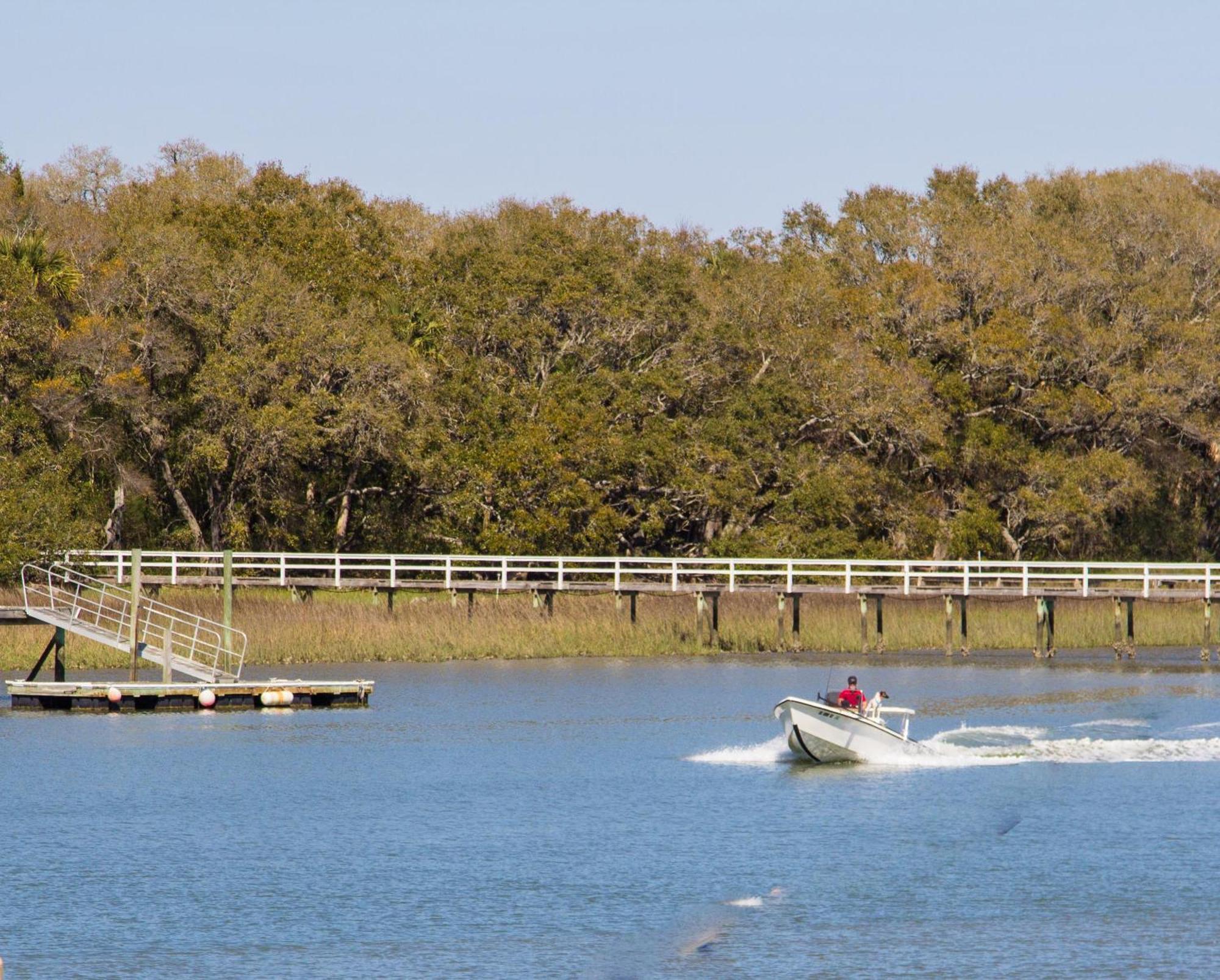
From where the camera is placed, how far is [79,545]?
56.8m

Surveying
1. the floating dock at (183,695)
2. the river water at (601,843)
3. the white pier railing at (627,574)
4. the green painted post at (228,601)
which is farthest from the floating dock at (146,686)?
the white pier railing at (627,574)

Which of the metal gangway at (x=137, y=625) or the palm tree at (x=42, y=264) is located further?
the palm tree at (x=42, y=264)

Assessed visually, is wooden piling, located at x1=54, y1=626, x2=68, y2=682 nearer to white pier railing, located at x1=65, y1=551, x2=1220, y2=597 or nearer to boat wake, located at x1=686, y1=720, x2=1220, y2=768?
white pier railing, located at x1=65, y1=551, x2=1220, y2=597

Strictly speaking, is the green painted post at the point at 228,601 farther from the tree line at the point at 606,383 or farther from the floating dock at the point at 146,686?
the tree line at the point at 606,383

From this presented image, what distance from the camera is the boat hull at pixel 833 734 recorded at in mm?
36094

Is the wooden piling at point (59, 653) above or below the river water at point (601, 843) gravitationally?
above

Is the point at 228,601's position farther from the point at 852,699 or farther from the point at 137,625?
the point at 852,699

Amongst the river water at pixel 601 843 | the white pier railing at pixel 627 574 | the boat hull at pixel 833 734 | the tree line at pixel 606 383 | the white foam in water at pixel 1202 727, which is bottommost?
the river water at pixel 601 843

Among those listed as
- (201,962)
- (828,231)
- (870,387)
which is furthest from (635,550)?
(201,962)

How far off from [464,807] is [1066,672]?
25960 millimetres

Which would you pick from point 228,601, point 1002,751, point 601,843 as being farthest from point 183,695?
point 1002,751

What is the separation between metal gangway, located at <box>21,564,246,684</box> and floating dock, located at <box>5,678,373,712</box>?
2.73ft

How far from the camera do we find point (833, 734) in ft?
120

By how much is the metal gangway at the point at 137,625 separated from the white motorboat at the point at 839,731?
14.4 metres
